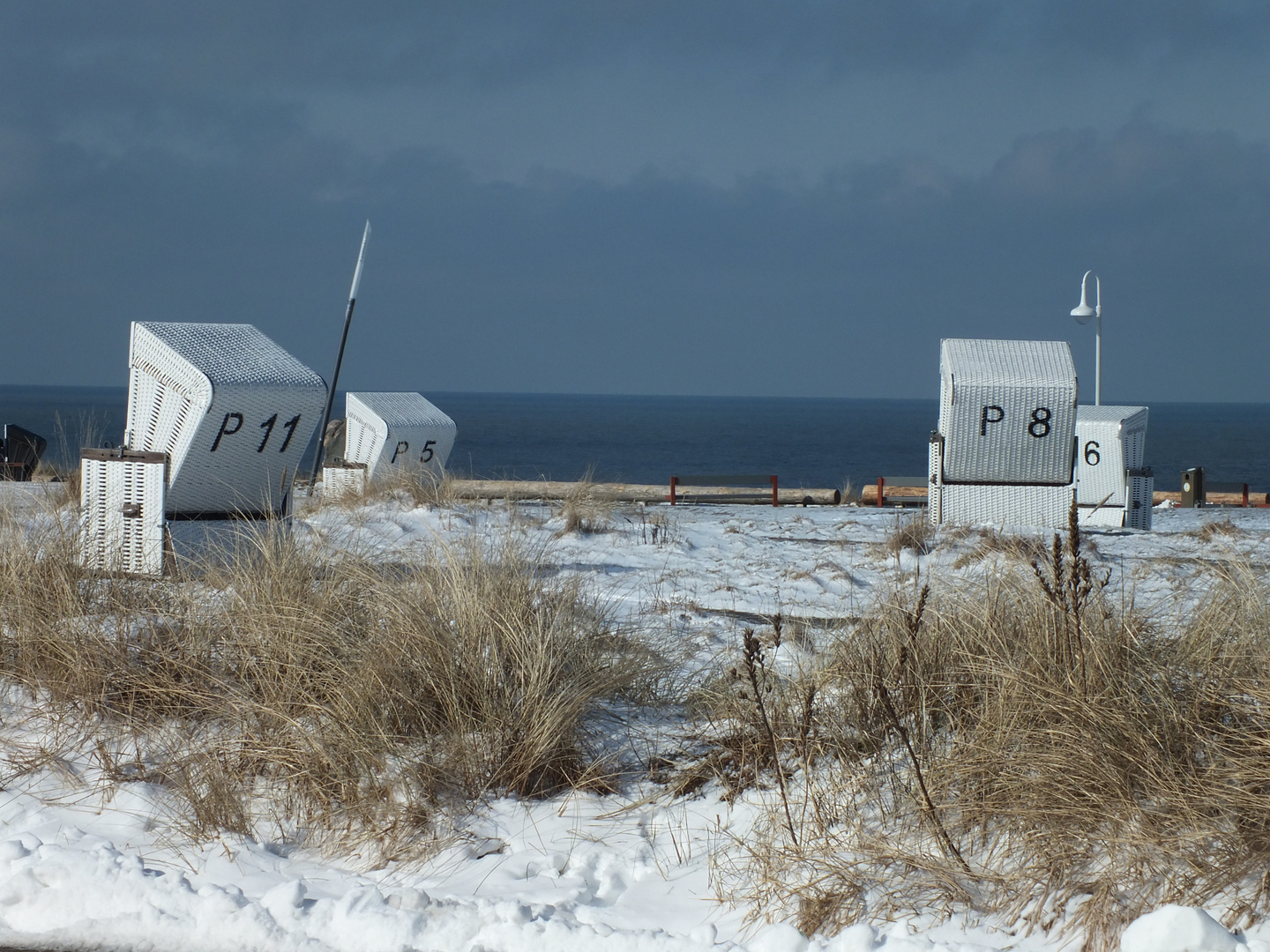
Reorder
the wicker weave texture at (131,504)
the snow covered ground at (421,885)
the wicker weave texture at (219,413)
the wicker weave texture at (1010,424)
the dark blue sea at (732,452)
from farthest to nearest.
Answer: the dark blue sea at (732,452), the wicker weave texture at (1010,424), the wicker weave texture at (219,413), the wicker weave texture at (131,504), the snow covered ground at (421,885)

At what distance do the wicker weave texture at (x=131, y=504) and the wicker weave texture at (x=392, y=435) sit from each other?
26.4 feet

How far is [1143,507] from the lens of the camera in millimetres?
14477

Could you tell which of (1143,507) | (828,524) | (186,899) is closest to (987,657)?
(186,899)

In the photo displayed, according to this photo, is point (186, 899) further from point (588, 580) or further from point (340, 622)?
point (588, 580)

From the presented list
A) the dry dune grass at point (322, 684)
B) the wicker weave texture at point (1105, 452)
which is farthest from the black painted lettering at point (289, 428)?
the wicker weave texture at point (1105, 452)

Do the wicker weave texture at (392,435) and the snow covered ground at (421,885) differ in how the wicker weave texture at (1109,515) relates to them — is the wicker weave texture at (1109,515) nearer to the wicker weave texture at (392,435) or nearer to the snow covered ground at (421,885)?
the wicker weave texture at (392,435)

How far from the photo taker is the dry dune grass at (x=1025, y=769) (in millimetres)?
3049

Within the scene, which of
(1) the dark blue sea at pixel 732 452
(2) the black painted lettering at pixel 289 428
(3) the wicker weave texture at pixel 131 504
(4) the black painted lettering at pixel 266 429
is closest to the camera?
(3) the wicker weave texture at pixel 131 504

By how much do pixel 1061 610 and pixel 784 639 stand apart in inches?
73.0

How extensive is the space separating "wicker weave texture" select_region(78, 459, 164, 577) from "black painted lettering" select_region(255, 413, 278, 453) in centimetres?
65

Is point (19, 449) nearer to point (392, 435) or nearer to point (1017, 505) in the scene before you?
point (392, 435)

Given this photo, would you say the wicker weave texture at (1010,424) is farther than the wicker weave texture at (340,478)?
No

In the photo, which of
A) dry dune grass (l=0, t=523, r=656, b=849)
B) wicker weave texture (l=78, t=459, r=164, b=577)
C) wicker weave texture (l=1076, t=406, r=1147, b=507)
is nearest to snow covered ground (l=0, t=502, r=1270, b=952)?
dry dune grass (l=0, t=523, r=656, b=849)

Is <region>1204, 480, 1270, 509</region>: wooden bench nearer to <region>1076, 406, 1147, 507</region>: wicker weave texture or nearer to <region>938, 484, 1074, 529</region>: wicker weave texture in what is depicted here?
<region>1076, 406, 1147, 507</region>: wicker weave texture
